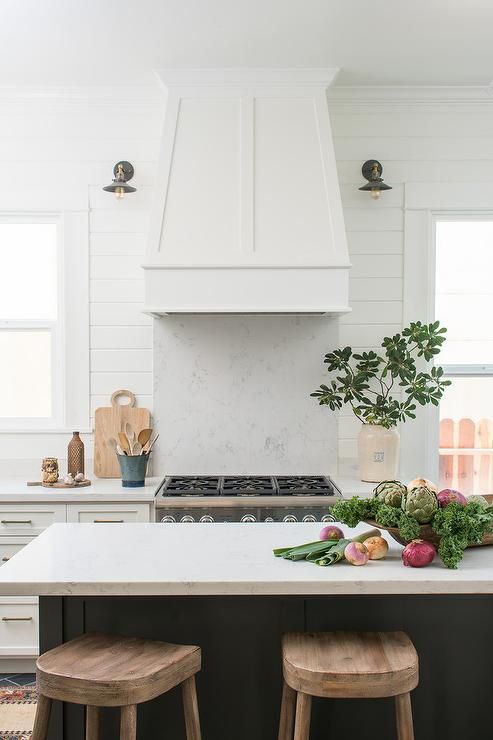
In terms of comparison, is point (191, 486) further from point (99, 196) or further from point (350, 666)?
point (350, 666)

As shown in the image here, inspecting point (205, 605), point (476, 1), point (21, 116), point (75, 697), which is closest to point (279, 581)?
point (205, 605)

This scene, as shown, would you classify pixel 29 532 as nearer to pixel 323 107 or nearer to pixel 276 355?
pixel 276 355

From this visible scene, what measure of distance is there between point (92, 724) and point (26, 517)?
1.90 metres

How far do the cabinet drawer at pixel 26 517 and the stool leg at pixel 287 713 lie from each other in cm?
207

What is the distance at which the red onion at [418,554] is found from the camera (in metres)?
2.20

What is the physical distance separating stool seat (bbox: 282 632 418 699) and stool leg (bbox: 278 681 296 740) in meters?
0.12

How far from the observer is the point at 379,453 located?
162 inches

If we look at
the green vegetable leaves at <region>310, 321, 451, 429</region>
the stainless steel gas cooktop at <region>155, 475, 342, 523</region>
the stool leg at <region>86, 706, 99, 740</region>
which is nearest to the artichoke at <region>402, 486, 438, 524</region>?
the stool leg at <region>86, 706, 99, 740</region>

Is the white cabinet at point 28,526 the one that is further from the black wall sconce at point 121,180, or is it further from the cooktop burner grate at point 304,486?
the black wall sconce at point 121,180

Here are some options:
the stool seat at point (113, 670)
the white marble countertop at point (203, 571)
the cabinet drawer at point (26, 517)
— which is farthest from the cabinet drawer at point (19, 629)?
the stool seat at point (113, 670)

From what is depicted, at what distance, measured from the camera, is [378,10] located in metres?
3.41

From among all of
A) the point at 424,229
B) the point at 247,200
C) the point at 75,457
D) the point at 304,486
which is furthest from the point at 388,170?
the point at 75,457

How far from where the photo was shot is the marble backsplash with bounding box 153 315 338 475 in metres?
4.41

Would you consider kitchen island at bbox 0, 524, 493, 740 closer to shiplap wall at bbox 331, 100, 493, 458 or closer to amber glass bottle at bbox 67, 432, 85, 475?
amber glass bottle at bbox 67, 432, 85, 475
